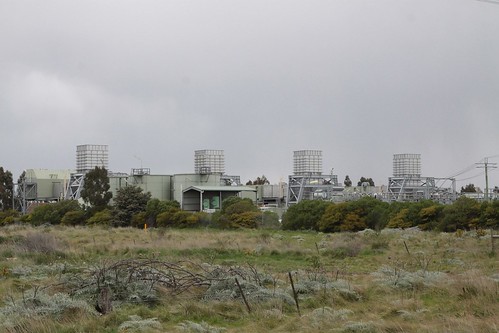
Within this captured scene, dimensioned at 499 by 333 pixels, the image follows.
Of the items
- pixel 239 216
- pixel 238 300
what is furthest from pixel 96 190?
pixel 238 300

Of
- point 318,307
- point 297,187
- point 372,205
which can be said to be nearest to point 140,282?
point 318,307

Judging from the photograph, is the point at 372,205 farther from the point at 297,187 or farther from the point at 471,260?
the point at 297,187

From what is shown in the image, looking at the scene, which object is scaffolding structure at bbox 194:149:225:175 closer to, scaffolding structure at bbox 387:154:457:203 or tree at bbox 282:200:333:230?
scaffolding structure at bbox 387:154:457:203

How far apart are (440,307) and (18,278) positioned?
10450 mm

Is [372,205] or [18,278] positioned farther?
[372,205]

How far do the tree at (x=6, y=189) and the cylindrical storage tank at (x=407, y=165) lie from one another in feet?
167

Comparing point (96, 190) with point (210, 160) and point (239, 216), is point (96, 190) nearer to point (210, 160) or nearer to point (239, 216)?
point (239, 216)

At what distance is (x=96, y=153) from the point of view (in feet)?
287

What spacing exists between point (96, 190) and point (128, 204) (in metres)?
6.78

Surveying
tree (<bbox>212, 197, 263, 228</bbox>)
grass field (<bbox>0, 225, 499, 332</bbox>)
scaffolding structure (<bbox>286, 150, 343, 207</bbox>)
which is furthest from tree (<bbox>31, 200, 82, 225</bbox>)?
grass field (<bbox>0, 225, 499, 332</bbox>)

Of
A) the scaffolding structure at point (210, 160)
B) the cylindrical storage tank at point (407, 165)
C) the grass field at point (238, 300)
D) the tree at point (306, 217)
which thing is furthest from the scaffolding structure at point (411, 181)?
the grass field at point (238, 300)

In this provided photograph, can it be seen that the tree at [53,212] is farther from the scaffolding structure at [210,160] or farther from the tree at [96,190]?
the scaffolding structure at [210,160]

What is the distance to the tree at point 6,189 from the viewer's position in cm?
7775

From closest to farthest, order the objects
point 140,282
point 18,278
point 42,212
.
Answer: point 140,282 < point 18,278 < point 42,212
